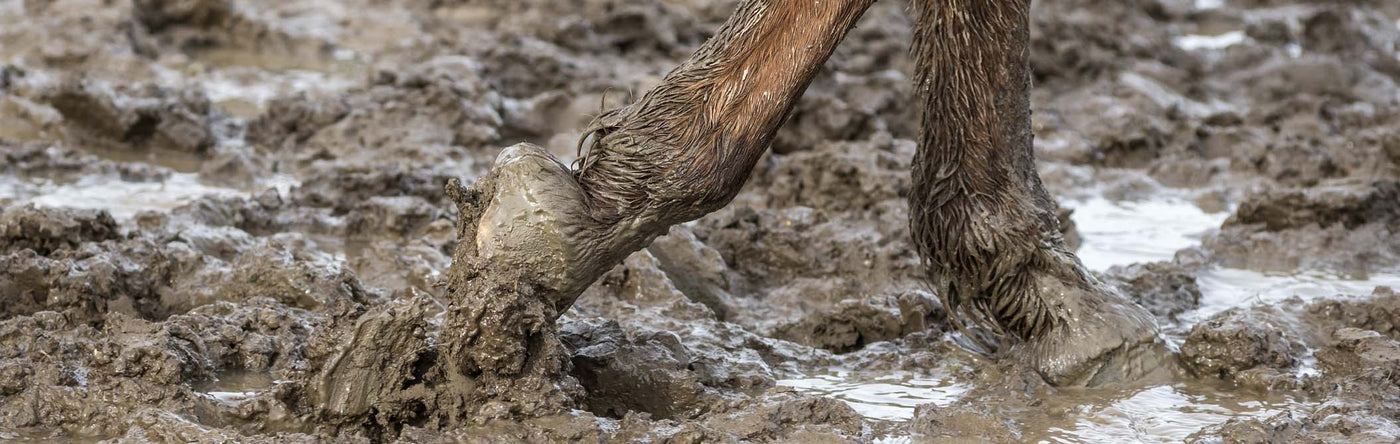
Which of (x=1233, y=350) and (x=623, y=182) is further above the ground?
(x=623, y=182)

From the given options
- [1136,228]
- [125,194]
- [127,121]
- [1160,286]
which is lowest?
[1160,286]

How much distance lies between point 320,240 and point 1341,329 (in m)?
3.57

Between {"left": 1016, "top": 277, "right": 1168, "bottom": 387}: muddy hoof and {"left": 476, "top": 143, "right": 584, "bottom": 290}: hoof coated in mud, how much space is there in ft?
4.72

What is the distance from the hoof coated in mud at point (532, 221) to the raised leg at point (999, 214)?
3.78 ft

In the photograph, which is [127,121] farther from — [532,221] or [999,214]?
[999,214]

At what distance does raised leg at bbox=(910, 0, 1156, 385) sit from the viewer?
4258 mm

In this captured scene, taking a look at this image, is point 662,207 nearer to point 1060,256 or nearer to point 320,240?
point 1060,256

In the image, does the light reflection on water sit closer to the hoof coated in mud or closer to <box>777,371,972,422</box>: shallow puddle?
<box>777,371,972,422</box>: shallow puddle

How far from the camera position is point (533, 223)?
367 cm

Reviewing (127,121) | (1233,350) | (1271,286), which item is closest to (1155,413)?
(1233,350)

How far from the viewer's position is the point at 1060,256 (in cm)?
444

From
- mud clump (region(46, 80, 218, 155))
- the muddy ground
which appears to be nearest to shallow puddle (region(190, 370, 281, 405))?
Answer: the muddy ground

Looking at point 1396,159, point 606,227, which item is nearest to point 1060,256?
point 606,227

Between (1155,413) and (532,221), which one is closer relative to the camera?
(532,221)
